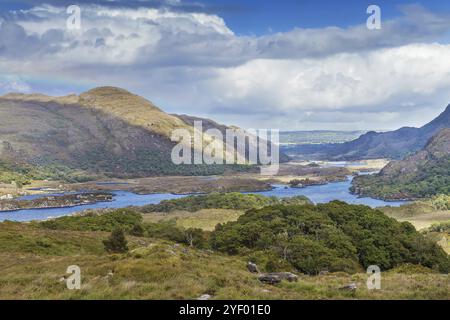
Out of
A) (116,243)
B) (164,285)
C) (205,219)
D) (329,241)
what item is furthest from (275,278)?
(205,219)

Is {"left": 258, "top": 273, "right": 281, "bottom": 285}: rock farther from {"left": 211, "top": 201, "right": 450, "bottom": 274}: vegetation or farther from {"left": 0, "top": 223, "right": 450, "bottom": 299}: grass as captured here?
{"left": 211, "top": 201, "right": 450, "bottom": 274}: vegetation

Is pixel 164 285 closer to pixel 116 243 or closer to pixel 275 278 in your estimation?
pixel 275 278

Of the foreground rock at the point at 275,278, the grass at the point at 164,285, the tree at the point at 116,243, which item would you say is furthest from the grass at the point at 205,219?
the foreground rock at the point at 275,278

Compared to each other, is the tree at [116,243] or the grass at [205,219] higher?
the tree at [116,243]

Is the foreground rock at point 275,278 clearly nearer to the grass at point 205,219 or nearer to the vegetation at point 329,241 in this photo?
the vegetation at point 329,241

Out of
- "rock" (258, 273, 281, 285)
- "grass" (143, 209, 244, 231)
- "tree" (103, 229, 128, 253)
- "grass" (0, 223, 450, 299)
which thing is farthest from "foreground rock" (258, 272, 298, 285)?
"grass" (143, 209, 244, 231)

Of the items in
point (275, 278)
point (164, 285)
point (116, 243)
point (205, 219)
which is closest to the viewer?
point (164, 285)
